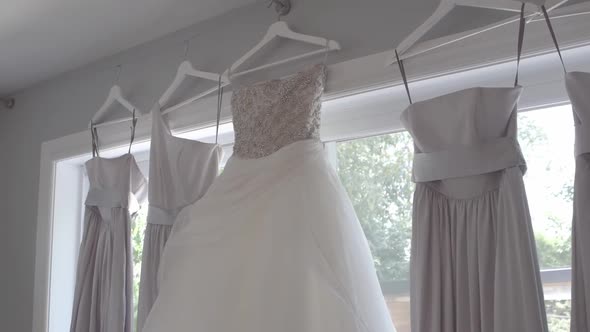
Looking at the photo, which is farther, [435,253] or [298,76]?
[298,76]

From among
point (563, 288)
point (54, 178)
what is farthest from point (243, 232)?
point (54, 178)

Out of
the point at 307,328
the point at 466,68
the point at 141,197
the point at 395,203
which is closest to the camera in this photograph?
the point at 307,328

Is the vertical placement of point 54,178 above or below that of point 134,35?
below

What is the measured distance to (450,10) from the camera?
1.24 m

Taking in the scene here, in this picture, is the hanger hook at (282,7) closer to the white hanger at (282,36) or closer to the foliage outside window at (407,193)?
the white hanger at (282,36)

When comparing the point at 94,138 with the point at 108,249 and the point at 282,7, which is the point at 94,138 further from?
the point at 282,7

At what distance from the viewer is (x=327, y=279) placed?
1143 millimetres

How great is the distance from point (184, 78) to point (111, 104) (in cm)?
44

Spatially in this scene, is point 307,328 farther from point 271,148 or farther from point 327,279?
point 271,148

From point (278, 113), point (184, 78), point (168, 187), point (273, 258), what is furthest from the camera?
point (184, 78)

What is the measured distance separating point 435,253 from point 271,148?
52 cm

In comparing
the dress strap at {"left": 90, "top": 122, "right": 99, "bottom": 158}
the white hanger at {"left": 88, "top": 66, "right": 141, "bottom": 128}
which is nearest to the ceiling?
the white hanger at {"left": 88, "top": 66, "right": 141, "bottom": 128}

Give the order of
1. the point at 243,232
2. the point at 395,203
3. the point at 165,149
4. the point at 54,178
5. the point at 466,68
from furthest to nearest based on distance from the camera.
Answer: the point at 54,178 → the point at 165,149 → the point at 395,203 → the point at 243,232 → the point at 466,68

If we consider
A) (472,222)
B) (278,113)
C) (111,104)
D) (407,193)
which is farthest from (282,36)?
(111,104)
